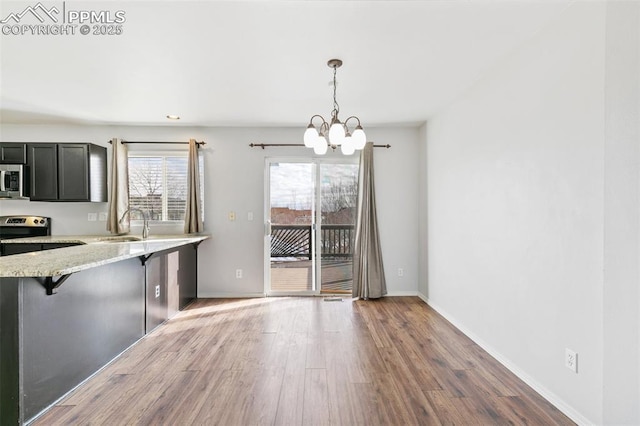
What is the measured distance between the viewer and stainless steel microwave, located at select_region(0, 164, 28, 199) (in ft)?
12.0

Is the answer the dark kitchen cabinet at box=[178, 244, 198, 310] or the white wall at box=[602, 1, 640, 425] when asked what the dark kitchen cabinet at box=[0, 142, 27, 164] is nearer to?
the dark kitchen cabinet at box=[178, 244, 198, 310]

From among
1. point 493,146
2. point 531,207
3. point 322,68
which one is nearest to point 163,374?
point 322,68

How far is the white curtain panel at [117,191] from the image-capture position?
4055mm

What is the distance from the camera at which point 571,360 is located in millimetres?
1809

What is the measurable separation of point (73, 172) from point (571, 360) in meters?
5.42

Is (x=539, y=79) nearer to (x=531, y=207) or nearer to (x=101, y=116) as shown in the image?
(x=531, y=207)

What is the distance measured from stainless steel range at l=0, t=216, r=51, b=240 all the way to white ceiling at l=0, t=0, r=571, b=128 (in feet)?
4.63

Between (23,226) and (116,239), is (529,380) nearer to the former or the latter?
(116,239)

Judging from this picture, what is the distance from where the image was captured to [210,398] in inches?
78.6

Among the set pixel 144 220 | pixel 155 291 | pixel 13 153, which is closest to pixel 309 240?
pixel 155 291

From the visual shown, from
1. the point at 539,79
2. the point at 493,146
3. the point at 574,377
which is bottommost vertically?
the point at 574,377

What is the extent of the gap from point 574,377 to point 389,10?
251 centimetres

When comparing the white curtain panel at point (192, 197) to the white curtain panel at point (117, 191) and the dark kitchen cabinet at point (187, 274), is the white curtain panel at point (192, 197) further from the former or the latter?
the white curtain panel at point (117, 191)

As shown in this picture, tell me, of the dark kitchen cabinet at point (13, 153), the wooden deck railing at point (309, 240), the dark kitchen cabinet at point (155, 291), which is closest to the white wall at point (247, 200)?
the wooden deck railing at point (309, 240)
